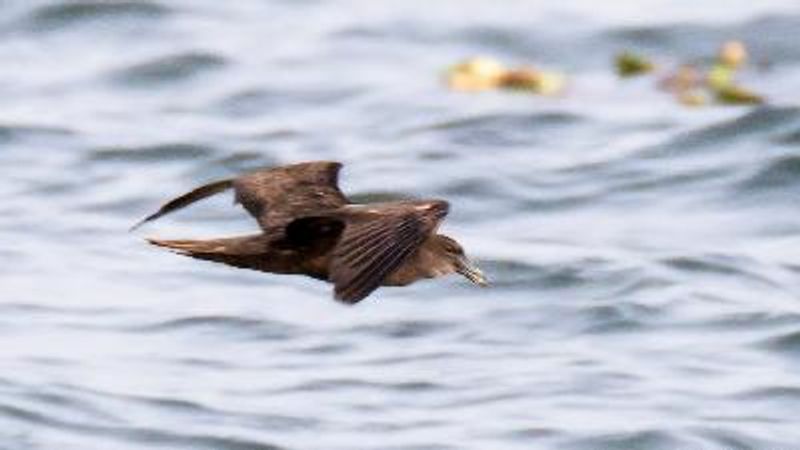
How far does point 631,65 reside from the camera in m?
17.2

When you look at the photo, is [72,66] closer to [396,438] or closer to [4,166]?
[4,166]

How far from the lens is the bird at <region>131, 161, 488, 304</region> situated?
329 inches

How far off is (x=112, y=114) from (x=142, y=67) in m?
0.85

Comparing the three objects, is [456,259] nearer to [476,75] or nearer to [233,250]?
[233,250]

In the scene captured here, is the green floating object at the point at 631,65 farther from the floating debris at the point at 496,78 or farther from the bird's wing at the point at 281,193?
the bird's wing at the point at 281,193

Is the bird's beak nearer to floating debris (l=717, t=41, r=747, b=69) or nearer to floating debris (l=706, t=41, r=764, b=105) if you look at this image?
floating debris (l=706, t=41, r=764, b=105)

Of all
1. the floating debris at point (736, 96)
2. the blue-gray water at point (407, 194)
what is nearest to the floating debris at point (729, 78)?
the floating debris at point (736, 96)

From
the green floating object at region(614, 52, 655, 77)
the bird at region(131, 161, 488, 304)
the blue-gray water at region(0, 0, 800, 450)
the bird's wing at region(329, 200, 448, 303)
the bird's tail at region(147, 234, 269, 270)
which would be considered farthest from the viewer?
the green floating object at region(614, 52, 655, 77)

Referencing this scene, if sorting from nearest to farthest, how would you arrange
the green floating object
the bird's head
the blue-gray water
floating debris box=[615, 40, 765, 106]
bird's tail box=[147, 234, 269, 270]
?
bird's tail box=[147, 234, 269, 270]
the bird's head
the blue-gray water
floating debris box=[615, 40, 765, 106]
the green floating object

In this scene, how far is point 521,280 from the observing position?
13672mm

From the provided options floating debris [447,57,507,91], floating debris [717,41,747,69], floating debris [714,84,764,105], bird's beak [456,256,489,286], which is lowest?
bird's beak [456,256,489,286]

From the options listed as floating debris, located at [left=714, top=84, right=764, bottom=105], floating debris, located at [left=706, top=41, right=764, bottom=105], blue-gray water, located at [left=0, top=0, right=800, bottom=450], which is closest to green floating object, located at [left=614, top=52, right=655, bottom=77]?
blue-gray water, located at [left=0, top=0, right=800, bottom=450]

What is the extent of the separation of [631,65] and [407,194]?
2587mm

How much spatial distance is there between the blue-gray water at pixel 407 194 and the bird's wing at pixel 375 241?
2.42 meters
